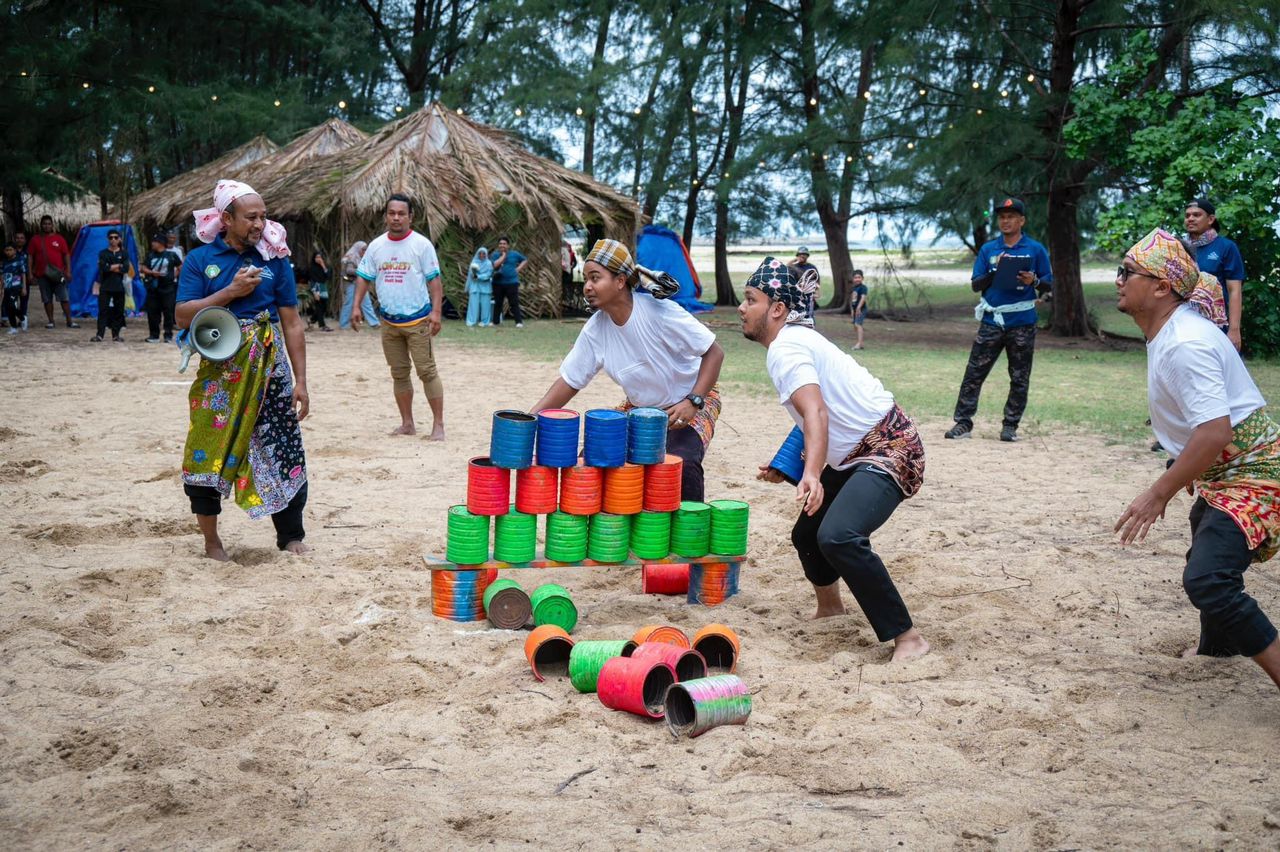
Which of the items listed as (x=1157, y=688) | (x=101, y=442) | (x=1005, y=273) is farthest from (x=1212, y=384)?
(x=101, y=442)

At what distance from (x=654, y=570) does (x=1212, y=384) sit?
2.68 metres

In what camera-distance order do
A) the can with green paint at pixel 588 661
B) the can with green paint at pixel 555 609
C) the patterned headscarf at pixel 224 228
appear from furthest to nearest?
the patterned headscarf at pixel 224 228, the can with green paint at pixel 555 609, the can with green paint at pixel 588 661

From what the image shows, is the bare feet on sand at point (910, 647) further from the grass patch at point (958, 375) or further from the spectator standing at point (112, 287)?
the spectator standing at point (112, 287)

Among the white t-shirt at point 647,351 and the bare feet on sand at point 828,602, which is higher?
the white t-shirt at point 647,351

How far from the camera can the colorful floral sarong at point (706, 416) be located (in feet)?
18.6

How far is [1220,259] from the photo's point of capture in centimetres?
866

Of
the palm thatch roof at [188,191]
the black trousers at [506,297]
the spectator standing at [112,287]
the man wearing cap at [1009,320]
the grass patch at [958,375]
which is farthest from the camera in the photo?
the palm thatch roof at [188,191]

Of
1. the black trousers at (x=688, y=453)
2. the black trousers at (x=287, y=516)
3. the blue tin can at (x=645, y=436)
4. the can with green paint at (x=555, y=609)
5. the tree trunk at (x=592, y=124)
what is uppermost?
the tree trunk at (x=592, y=124)

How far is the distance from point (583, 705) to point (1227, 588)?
2277 millimetres

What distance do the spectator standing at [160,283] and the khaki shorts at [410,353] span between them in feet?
28.7

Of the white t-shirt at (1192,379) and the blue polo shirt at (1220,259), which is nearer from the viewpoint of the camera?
the white t-shirt at (1192,379)

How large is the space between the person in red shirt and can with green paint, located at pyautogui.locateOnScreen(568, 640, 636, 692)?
18.0 m

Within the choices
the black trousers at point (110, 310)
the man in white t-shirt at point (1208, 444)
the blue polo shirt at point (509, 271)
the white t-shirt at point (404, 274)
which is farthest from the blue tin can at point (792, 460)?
the blue polo shirt at point (509, 271)

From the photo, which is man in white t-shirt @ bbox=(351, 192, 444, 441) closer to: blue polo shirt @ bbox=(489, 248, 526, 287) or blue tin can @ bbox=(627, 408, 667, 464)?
blue tin can @ bbox=(627, 408, 667, 464)
